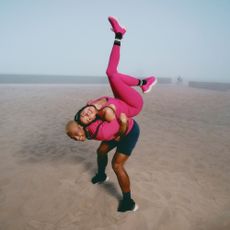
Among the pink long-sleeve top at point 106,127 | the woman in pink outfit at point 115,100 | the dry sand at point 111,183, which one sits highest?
the woman in pink outfit at point 115,100

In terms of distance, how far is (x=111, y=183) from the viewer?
4.61 meters

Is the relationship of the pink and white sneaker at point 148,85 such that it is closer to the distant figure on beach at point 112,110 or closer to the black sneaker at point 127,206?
the distant figure on beach at point 112,110

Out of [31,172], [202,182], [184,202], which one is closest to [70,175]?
[31,172]

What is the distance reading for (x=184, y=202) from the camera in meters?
4.00

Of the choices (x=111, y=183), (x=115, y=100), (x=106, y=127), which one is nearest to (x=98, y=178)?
(x=111, y=183)

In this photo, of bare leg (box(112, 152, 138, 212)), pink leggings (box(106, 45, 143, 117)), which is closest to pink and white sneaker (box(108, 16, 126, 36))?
pink leggings (box(106, 45, 143, 117))

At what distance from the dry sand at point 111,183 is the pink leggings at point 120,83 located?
1.77 m

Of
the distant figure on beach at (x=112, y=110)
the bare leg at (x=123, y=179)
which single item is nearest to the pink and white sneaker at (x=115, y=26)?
the distant figure on beach at (x=112, y=110)

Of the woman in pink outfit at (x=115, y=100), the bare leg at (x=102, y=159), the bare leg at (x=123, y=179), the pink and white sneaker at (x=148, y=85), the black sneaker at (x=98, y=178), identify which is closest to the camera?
the woman in pink outfit at (x=115, y=100)

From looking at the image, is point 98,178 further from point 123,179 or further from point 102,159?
point 123,179

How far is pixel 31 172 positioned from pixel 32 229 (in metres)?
1.79

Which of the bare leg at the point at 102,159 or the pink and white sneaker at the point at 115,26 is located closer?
the pink and white sneaker at the point at 115,26

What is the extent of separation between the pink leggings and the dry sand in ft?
5.81

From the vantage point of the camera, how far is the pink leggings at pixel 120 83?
10.1 feet
